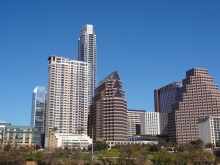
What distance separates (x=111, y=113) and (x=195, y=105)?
57.2m

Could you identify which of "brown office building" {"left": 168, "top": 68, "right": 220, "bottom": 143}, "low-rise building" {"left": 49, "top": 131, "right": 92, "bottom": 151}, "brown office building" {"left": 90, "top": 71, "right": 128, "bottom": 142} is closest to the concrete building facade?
"brown office building" {"left": 168, "top": 68, "right": 220, "bottom": 143}

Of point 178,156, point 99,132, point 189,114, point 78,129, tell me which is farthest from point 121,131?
point 178,156

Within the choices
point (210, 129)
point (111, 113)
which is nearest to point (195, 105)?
point (210, 129)

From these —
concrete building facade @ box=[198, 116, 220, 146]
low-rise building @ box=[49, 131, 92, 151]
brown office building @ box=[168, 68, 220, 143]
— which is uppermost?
brown office building @ box=[168, 68, 220, 143]

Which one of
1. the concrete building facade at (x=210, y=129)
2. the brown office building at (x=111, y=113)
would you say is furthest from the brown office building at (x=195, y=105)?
the brown office building at (x=111, y=113)

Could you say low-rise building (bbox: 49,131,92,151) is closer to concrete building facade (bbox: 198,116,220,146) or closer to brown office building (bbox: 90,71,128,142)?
brown office building (bbox: 90,71,128,142)

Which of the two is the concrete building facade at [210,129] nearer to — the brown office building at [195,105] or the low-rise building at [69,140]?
the brown office building at [195,105]

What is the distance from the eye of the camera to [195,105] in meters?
194

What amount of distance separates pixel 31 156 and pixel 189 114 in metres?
120

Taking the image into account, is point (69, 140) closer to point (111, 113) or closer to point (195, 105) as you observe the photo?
point (111, 113)

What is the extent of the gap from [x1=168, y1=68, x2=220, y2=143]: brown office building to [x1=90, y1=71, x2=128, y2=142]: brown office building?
41.8 meters

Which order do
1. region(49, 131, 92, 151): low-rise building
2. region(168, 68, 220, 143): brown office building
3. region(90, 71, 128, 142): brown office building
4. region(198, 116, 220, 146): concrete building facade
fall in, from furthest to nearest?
1. region(168, 68, 220, 143): brown office building
2. region(49, 131, 92, 151): low-rise building
3. region(198, 116, 220, 146): concrete building facade
4. region(90, 71, 128, 142): brown office building

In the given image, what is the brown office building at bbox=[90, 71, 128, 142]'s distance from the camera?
17175cm

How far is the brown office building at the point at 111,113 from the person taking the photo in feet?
563
